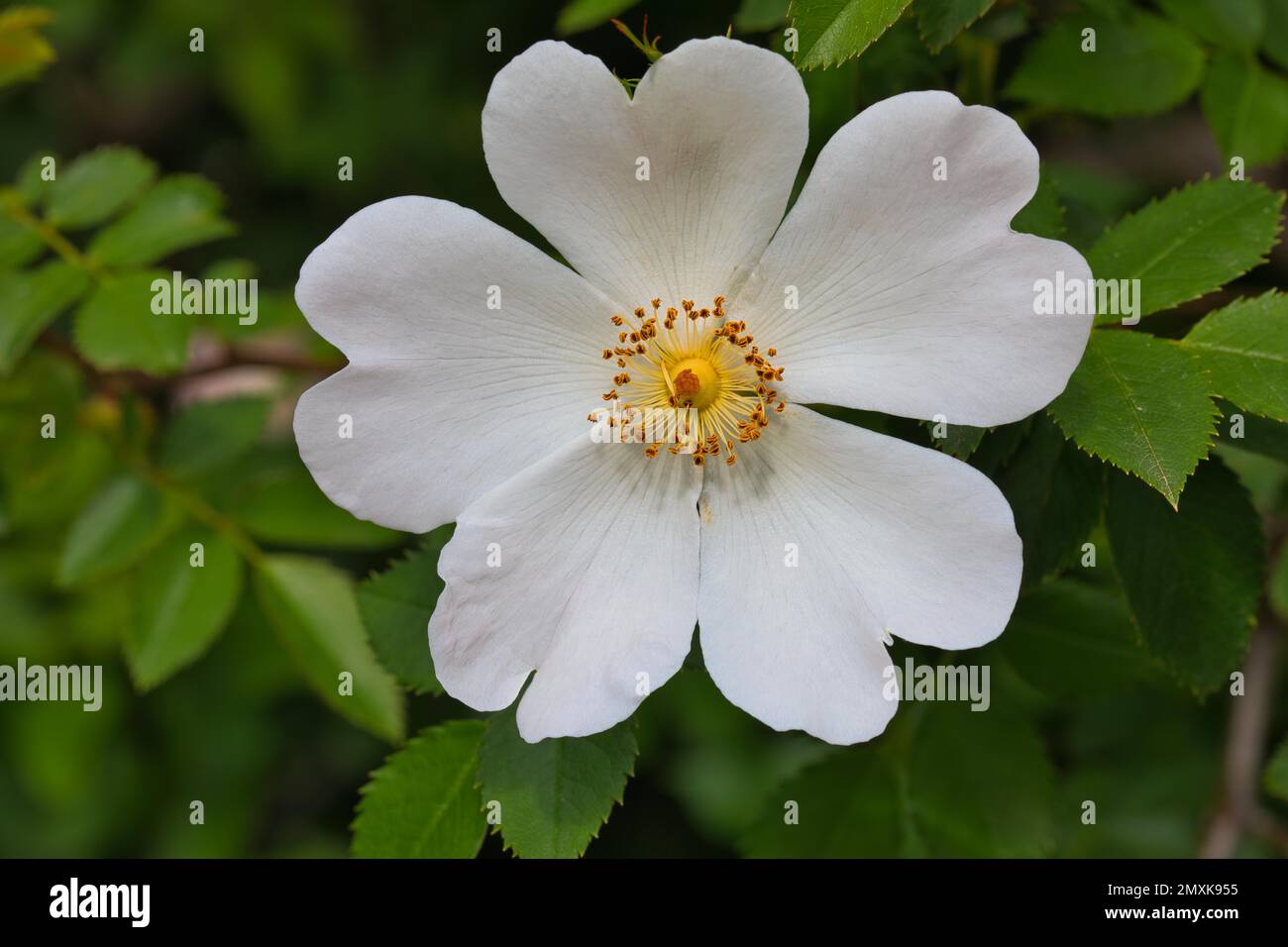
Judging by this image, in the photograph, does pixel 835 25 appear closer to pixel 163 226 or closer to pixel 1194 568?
pixel 1194 568

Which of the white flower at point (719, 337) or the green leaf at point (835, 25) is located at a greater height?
the green leaf at point (835, 25)

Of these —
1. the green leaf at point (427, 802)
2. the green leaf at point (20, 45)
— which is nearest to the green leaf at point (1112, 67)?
the green leaf at point (427, 802)

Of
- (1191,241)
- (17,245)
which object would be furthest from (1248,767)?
→ (17,245)

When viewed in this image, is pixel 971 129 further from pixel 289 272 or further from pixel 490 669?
pixel 289 272

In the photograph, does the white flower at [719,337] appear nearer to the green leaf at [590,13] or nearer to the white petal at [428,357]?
the white petal at [428,357]

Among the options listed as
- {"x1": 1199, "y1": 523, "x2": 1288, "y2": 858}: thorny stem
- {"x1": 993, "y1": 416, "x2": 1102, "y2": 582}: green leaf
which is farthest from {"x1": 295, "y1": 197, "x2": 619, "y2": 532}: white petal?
{"x1": 1199, "y1": 523, "x2": 1288, "y2": 858}: thorny stem

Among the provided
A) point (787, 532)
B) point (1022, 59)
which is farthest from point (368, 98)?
point (787, 532)
